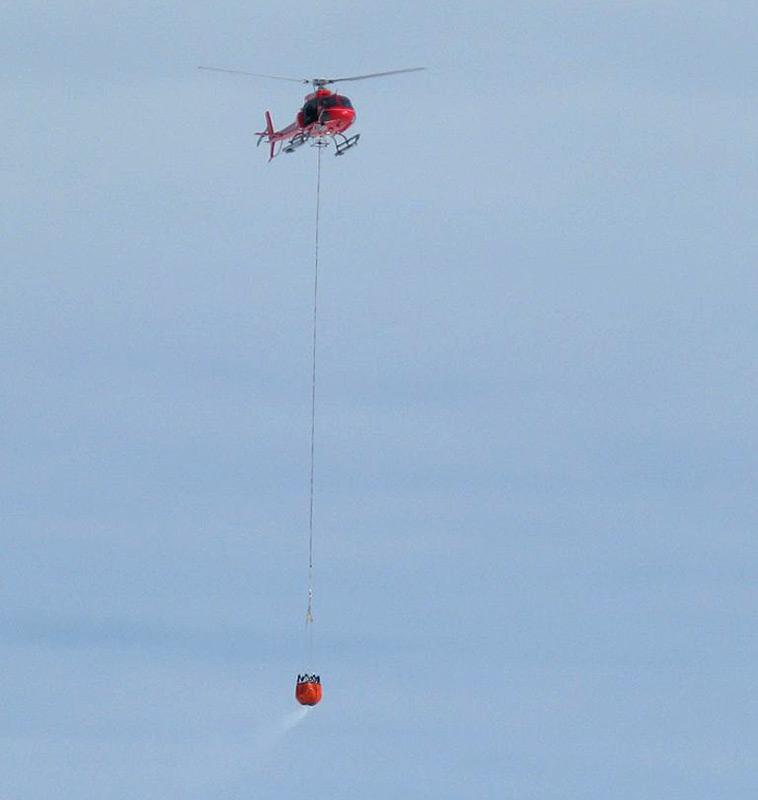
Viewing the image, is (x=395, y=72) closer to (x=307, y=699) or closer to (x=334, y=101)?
(x=334, y=101)

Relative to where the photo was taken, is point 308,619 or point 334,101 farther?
point 334,101

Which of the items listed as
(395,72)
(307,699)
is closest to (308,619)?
(307,699)

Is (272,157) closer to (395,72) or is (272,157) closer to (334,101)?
(334,101)

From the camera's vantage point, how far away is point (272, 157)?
116 m

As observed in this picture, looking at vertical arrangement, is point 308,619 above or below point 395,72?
below

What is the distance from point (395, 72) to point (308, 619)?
75.2 feet

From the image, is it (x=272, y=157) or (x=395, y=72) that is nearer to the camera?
(x=395, y=72)

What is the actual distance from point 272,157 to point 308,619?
25.3 m

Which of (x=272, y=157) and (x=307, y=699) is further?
(x=272, y=157)

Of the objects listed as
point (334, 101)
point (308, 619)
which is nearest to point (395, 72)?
point (334, 101)

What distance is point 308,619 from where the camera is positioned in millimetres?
100625

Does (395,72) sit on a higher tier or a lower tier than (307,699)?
higher

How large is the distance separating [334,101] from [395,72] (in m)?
8.02

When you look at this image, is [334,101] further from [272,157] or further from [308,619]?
[308,619]
